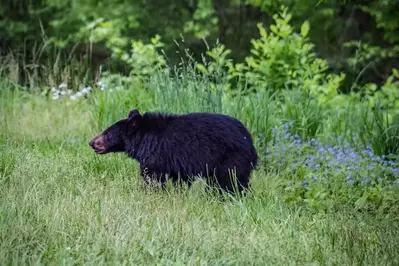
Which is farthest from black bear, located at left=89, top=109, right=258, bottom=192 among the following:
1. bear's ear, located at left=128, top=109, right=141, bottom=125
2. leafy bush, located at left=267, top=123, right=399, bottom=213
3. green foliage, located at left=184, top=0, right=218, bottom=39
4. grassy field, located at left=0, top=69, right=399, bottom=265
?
green foliage, located at left=184, top=0, right=218, bottom=39

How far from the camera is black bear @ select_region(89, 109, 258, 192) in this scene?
6.16 meters

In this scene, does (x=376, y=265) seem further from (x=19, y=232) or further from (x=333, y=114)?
(x=333, y=114)

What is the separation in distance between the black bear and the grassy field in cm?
19

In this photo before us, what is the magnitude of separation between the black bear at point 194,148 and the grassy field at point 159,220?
0.61 feet

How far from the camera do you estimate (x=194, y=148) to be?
20.4ft

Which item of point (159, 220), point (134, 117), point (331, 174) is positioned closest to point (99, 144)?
point (134, 117)

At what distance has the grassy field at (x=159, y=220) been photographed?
181 inches

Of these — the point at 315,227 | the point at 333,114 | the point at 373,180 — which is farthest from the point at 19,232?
the point at 333,114

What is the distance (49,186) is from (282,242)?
2196 millimetres

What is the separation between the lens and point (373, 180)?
667 centimetres

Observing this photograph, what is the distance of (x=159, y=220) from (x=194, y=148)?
1.09m

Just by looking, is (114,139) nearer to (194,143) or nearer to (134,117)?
(134,117)

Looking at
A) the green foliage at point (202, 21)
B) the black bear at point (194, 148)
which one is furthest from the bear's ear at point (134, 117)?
the green foliage at point (202, 21)

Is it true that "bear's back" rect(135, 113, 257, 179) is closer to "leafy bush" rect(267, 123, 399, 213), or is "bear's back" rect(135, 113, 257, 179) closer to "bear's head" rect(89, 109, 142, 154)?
"bear's head" rect(89, 109, 142, 154)
